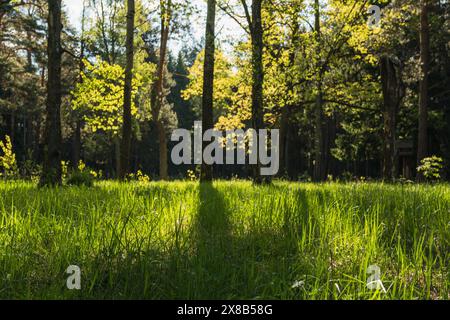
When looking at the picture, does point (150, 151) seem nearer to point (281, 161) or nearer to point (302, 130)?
point (302, 130)

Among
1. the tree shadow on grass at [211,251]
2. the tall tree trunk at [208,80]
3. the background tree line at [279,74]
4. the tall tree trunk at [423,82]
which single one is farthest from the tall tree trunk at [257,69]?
the tall tree trunk at [423,82]

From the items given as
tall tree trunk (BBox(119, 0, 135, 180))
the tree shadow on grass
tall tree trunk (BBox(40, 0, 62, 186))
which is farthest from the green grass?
tall tree trunk (BBox(119, 0, 135, 180))

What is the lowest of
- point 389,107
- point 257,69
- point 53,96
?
point 53,96

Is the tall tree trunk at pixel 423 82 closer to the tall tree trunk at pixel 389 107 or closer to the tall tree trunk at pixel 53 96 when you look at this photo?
the tall tree trunk at pixel 389 107

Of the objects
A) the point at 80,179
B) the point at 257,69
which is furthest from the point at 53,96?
the point at 257,69

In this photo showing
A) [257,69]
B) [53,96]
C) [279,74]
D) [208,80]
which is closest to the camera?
[53,96]

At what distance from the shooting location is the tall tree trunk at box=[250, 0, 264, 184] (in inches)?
406

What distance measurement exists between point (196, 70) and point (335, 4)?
8.40 m

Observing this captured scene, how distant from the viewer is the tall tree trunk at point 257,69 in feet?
33.8

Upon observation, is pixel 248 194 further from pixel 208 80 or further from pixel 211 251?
pixel 208 80

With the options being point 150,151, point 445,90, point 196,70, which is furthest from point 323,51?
point 150,151

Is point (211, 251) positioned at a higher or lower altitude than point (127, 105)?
lower

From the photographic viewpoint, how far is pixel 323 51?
18031 millimetres

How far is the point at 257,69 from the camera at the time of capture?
33.6 ft
